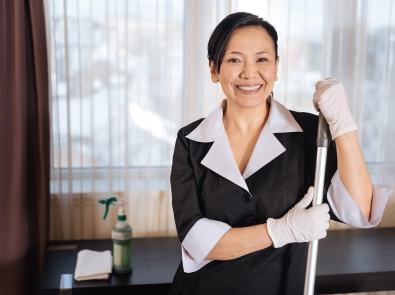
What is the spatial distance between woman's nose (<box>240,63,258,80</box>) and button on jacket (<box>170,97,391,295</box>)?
146 millimetres

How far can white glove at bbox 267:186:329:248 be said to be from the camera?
50.3 inches

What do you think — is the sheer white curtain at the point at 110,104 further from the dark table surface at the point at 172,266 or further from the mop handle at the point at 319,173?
the mop handle at the point at 319,173

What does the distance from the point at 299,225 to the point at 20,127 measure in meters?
1.19

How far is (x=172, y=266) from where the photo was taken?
1.97 m

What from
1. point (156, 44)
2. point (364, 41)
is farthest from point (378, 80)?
point (156, 44)

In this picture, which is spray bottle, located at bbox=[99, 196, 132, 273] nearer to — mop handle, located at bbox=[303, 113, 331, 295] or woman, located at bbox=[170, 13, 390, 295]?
woman, located at bbox=[170, 13, 390, 295]

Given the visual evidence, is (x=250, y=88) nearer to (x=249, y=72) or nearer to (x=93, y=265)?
(x=249, y=72)

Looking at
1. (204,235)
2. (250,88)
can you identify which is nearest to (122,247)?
(204,235)

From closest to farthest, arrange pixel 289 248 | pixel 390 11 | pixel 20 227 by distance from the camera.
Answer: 1. pixel 289 248
2. pixel 20 227
3. pixel 390 11

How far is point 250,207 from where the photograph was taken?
1.38 metres

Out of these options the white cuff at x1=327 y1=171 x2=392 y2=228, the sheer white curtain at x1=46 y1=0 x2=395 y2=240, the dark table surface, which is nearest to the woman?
the white cuff at x1=327 y1=171 x2=392 y2=228

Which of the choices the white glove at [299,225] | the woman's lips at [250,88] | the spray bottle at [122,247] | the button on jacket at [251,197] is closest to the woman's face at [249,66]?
the woman's lips at [250,88]

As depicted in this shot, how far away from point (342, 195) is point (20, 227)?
128 centimetres

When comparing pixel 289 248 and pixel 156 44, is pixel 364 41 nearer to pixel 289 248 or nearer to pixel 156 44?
pixel 156 44
